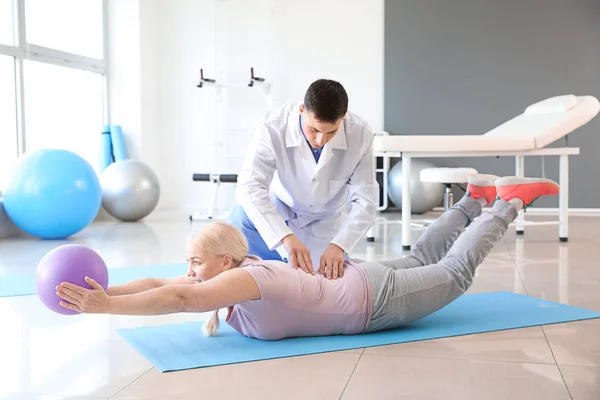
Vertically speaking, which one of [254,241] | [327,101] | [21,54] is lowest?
[254,241]

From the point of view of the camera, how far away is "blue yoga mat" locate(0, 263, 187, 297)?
298 cm

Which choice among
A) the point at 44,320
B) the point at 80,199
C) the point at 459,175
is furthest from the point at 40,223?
the point at 459,175

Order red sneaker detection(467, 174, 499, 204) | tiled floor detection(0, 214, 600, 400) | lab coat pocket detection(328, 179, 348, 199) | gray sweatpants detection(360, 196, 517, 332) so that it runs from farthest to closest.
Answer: red sneaker detection(467, 174, 499, 204), lab coat pocket detection(328, 179, 348, 199), gray sweatpants detection(360, 196, 517, 332), tiled floor detection(0, 214, 600, 400)

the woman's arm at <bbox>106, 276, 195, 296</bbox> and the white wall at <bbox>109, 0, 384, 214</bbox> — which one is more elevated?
the white wall at <bbox>109, 0, 384, 214</bbox>

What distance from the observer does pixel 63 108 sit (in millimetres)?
6438

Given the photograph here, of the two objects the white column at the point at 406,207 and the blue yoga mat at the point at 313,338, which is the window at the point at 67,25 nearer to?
the white column at the point at 406,207

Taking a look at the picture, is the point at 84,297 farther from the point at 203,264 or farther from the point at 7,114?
the point at 7,114

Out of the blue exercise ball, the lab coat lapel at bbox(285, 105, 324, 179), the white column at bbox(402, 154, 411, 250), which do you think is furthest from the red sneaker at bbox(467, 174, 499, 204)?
the blue exercise ball

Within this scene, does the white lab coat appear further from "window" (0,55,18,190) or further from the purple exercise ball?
"window" (0,55,18,190)

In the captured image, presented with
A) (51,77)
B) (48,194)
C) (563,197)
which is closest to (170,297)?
(48,194)

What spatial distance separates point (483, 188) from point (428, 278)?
771 millimetres

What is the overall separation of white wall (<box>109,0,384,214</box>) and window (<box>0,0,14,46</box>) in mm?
1694

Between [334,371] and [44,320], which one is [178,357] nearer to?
[334,371]

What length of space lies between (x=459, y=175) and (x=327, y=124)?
273cm
